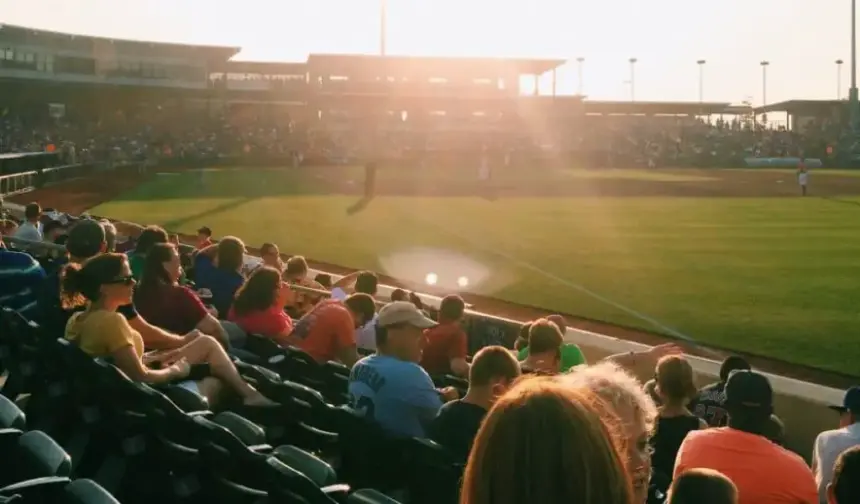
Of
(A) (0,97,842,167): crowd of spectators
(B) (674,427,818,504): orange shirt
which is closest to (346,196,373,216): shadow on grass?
(A) (0,97,842,167): crowd of spectators

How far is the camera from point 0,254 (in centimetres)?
836

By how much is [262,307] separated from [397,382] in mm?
2422

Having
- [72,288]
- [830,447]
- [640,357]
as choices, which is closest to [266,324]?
[72,288]

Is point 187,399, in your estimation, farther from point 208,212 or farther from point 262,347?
point 208,212

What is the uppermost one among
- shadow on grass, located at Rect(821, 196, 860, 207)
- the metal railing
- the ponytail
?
the metal railing

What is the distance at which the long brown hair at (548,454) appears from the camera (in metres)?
1.98

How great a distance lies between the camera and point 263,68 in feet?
242

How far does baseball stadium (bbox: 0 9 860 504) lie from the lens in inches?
193

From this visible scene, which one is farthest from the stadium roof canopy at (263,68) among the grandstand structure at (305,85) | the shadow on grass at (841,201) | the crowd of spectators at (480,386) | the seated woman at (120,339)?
the seated woman at (120,339)

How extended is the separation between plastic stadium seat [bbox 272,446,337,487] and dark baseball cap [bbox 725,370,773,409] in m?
1.80

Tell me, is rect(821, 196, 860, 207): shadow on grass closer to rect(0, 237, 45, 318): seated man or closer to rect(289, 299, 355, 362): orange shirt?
rect(289, 299, 355, 362): orange shirt

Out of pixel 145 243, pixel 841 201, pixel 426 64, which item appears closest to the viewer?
pixel 145 243

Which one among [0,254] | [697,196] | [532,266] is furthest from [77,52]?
[0,254]

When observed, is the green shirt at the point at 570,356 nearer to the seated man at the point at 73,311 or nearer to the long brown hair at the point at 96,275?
the seated man at the point at 73,311
